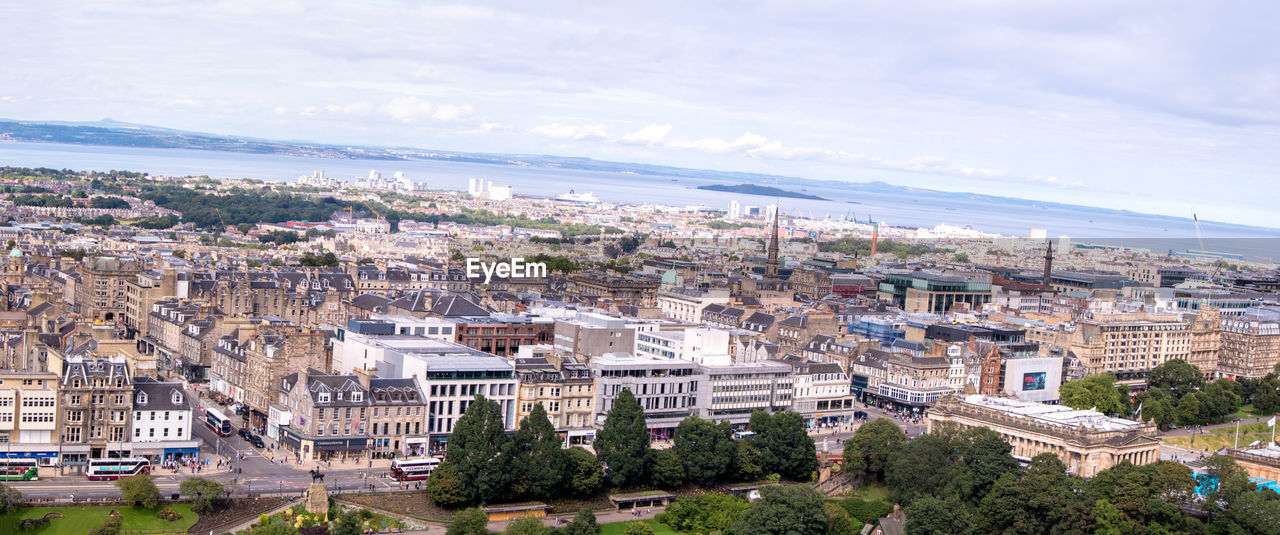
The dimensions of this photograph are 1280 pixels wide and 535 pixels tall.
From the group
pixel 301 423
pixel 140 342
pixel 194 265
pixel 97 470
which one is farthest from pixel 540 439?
pixel 194 265

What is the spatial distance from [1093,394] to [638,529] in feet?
122

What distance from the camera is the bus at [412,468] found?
57812 millimetres

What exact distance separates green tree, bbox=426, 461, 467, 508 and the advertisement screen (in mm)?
42194

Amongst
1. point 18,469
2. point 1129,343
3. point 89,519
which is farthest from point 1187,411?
point 18,469

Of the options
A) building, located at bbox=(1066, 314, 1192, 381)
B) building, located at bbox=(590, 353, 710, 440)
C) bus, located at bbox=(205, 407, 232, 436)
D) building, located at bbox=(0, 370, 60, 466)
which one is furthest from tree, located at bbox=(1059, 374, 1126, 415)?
building, located at bbox=(0, 370, 60, 466)

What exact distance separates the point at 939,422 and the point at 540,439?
20.8m

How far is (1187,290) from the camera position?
441ft

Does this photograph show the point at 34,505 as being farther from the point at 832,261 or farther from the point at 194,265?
the point at 832,261

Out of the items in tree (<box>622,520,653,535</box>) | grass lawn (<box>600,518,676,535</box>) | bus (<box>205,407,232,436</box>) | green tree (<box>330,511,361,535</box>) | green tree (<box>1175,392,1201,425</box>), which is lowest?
grass lawn (<box>600,518,676,535</box>)

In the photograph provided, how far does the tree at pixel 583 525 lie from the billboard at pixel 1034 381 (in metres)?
39.1

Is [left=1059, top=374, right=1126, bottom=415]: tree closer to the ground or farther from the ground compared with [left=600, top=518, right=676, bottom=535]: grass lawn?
farther from the ground

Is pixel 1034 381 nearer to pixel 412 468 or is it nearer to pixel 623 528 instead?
pixel 623 528

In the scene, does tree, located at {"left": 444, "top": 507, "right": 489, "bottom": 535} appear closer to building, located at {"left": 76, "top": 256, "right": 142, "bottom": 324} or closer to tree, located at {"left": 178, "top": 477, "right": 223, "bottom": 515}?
tree, located at {"left": 178, "top": 477, "right": 223, "bottom": 515}

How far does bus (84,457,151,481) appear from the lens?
54.8 m
